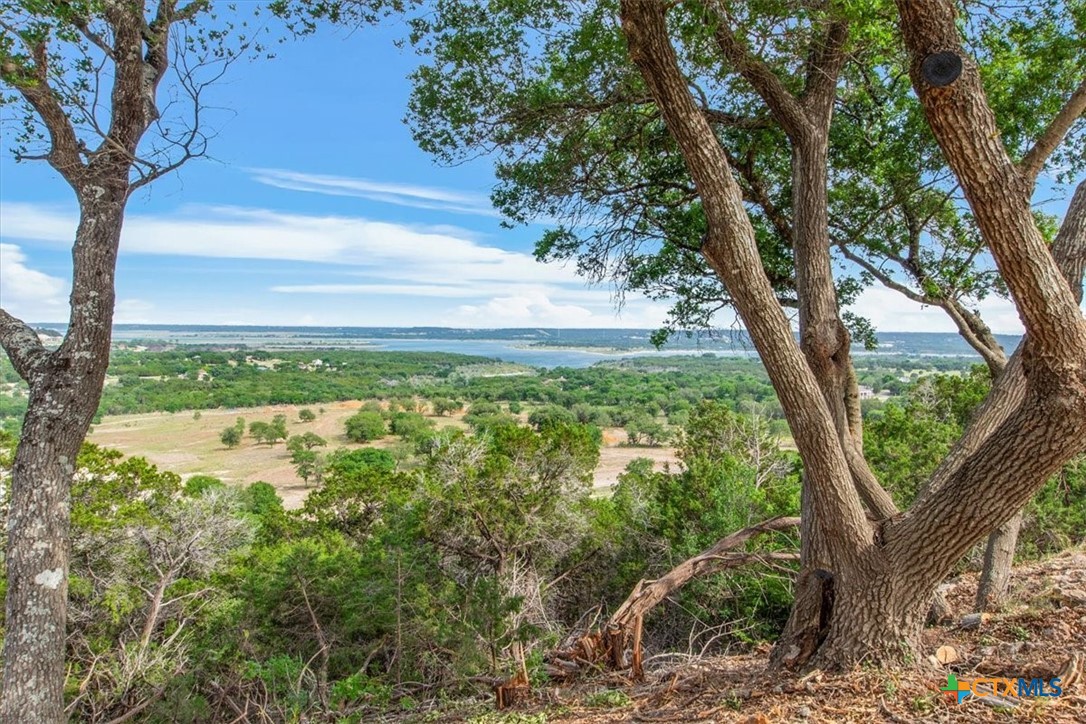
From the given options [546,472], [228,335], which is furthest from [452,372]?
[546,472]

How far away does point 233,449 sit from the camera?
33469 mm

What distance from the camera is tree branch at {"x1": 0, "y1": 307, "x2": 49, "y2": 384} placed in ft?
11.2

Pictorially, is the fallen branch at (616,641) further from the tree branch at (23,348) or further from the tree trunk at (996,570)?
the tree branch at (23,348)

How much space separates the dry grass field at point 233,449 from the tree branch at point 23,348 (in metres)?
18.8

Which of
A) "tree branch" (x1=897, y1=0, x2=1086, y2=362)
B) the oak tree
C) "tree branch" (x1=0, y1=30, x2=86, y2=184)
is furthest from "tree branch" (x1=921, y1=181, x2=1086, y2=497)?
"tree branch" (x1=0, y1=30, x2=86, y2=184)

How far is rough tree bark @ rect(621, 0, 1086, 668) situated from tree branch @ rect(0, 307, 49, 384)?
371 cm

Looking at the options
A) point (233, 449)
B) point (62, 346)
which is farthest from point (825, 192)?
point (233, 449)

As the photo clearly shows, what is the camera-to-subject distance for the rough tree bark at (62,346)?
3.15 meters

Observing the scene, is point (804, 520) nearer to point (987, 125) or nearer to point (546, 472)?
point (987, 125)

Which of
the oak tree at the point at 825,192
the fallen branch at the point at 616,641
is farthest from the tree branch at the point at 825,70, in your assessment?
the fallen branch at the point at 616,641

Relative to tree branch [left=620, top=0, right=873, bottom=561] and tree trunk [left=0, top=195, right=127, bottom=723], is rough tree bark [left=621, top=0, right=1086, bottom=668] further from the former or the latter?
tree trunk [left=0, top=195, right=127, bottom=723]

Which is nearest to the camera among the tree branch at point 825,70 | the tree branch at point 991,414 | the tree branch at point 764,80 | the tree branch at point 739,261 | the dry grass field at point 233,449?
the tree branch at point 739,261

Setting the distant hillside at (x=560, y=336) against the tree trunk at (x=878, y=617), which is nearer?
the tree trunk at (x=878, y=617)

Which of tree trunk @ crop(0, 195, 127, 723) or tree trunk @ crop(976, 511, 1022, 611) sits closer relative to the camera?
tree trunk @ crop(0, 195, 127, 723)
